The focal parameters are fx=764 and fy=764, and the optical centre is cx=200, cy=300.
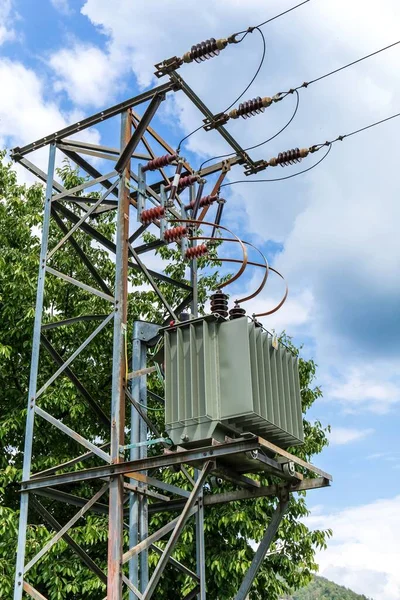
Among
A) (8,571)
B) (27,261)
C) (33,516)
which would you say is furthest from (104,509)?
(27,261)

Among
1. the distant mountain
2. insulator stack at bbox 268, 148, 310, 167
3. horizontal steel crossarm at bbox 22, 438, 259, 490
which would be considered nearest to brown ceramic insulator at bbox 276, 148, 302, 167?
insulator stack at bbox 268, 148, 310, 167

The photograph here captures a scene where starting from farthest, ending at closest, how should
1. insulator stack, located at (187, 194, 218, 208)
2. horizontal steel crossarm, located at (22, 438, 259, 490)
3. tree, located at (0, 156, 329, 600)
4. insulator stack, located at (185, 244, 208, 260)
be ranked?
tree, located at (0, 156, 329, 600) < insulator stack, located at (187, 194, 218, 208) < insulator stack, located at (185, 244, 208, 260) < horizontal steel crossarm, located at (22, 438, 259, 490)

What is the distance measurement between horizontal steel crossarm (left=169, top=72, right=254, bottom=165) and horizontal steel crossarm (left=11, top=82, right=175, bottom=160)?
3.5 inches

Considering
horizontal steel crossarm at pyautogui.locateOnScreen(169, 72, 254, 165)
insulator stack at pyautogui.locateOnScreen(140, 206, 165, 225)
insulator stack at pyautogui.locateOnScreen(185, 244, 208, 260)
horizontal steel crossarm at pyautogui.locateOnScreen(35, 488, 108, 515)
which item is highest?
horizontal steel crossarm at pyautogui.locateOnScreen(169, 72, 254, 165)

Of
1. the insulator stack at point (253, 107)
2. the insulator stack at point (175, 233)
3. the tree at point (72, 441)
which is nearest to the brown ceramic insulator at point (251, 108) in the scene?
the insulator stack at point (253, 107)

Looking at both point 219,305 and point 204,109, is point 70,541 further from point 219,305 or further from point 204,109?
point 204,109

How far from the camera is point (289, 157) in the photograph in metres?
8.38

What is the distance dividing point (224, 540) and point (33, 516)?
3.18 meters

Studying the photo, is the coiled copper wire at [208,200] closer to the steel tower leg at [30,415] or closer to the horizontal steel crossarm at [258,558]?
the steel tower leg at [30,415]

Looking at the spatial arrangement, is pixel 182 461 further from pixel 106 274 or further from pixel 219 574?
pixel 106 274

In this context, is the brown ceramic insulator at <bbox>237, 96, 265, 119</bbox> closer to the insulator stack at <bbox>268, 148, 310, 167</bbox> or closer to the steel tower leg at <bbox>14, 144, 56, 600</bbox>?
the insulator stack at <bbox>268, 148, 310, 167</bbox>

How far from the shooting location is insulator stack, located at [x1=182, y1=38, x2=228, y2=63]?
705cm

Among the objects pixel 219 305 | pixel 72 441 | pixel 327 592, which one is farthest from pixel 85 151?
pixel 327 592

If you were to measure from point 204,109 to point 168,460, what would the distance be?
3996 millimetres
